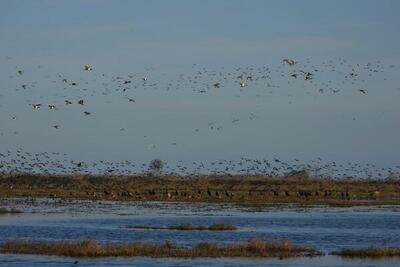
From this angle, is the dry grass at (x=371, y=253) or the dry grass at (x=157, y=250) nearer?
the dry grass at (x=157, y=250)

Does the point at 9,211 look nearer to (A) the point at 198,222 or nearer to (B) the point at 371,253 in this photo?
(A) the point at 198,222

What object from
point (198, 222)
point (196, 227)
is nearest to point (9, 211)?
point (198, 222)

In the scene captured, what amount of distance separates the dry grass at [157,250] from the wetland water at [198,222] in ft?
2.92

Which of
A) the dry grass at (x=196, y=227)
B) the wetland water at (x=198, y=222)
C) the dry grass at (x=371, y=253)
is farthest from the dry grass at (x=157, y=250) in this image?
the dry grass at (x=196, y=227)

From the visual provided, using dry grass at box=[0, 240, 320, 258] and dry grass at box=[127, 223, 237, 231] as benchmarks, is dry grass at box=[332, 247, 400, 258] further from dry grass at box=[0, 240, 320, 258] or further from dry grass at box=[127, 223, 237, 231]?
dry grass at box=[127, 223, 237, 231]

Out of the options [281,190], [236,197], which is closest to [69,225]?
[236,197]

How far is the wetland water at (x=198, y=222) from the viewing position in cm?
3719

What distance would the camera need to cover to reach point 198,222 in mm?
57062

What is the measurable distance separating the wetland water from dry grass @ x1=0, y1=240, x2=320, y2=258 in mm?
889

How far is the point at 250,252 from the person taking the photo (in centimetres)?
3866

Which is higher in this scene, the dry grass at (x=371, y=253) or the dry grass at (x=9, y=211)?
the dry grass at (x=9, y=211)

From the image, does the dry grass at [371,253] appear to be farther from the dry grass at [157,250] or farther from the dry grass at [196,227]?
the dry grass at [196,227]

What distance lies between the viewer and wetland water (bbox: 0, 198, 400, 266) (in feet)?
122

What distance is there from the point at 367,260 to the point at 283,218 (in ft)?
74.1
